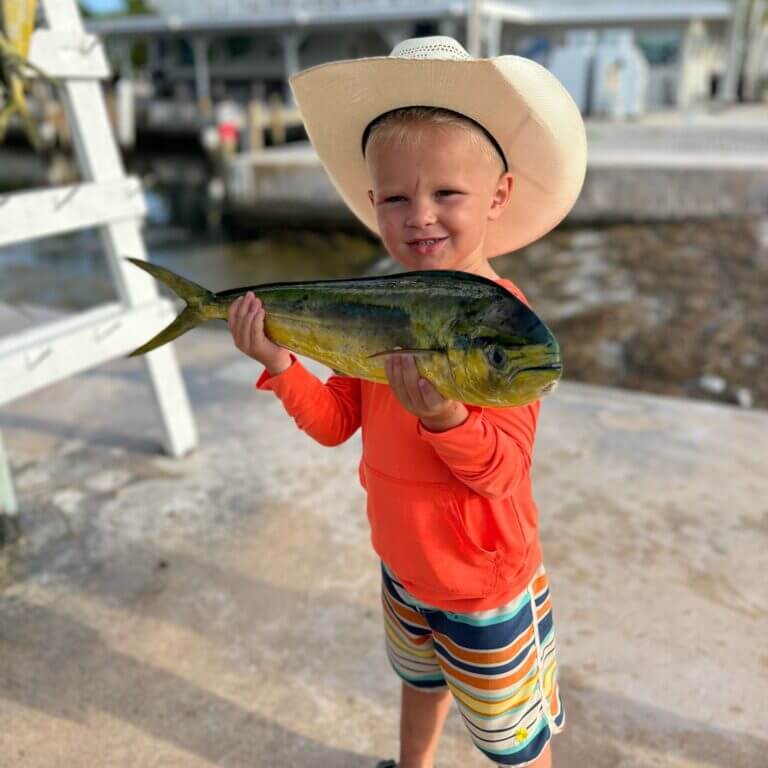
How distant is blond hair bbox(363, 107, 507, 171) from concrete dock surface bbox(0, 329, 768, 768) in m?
1.50

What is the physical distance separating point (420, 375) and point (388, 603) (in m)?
0.73

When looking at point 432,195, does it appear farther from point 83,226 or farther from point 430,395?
point 83,226

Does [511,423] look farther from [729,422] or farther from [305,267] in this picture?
[305,267]

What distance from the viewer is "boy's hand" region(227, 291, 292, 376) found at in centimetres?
145

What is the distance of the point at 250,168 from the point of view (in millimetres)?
15648

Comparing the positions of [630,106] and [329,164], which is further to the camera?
[630,106]

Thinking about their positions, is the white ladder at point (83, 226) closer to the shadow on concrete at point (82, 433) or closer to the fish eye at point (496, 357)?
the shadow on concrete at point (82, 433)

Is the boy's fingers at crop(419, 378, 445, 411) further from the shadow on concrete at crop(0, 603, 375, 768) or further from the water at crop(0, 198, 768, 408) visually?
the water at crop(0, 198, 768, 408)

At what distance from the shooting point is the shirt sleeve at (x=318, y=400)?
157 cm

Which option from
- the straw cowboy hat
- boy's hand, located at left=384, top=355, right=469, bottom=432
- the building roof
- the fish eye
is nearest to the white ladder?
the straw cowboy hat

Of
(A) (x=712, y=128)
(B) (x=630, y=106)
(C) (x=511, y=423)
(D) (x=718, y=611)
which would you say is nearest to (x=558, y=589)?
(D) (x=718, y=611)

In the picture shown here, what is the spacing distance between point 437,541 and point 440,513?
6 centimetres

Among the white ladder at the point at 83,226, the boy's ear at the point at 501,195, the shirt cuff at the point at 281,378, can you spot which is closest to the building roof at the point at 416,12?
the white ladder at the point at 83,226

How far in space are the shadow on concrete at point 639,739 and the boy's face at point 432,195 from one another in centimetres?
132
